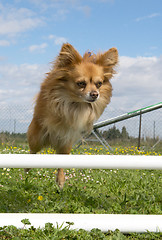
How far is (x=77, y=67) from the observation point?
12.3 ft

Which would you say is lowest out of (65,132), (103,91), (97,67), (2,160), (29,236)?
(29,236)

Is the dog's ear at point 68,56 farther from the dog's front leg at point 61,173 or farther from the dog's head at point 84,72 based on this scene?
the dog's front leg at point 61,173

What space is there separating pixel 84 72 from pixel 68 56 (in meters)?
0.34

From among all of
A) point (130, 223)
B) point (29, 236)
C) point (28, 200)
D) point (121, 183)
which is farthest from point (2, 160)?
point (121, 183)

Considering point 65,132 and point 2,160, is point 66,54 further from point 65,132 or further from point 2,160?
point 2,160

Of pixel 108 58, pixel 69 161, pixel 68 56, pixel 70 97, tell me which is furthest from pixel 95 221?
pixel 108 58

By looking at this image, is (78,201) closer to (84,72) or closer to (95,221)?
(95,221)

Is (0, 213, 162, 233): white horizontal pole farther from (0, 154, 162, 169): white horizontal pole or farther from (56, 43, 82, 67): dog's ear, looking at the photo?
(56, 43, 82, 67): dog's ear

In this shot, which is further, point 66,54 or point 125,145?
point 125,145

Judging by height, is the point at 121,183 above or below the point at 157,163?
below

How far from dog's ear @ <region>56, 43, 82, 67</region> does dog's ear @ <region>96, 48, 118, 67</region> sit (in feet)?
1.02

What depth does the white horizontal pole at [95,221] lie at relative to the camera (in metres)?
2.56

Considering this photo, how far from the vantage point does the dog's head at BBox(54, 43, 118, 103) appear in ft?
11.9

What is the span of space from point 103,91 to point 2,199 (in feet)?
6.56
